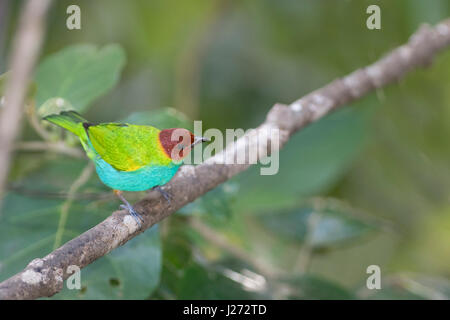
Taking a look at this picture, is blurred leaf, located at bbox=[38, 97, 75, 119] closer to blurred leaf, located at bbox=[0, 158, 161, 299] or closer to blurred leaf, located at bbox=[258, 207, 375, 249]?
blurred leaf, located at bbox=[0, 158, 161, 299]

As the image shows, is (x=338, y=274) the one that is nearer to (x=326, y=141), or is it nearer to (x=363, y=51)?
(x=326, y=141)

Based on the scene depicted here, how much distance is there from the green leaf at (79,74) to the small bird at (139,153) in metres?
0.34

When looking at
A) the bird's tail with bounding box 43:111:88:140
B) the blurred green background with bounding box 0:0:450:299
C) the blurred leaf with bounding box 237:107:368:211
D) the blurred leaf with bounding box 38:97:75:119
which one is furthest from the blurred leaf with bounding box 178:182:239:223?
the blurred leaf with bounding box 237:107:368:211

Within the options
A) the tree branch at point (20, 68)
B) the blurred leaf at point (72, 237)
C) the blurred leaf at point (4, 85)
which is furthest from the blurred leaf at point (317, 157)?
the tree branch at point (20, 68)

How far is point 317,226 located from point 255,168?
1.73 feet

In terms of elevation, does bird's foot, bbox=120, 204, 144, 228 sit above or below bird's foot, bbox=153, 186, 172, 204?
below

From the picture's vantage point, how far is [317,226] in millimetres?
2838

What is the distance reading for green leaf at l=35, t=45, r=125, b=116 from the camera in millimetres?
1992

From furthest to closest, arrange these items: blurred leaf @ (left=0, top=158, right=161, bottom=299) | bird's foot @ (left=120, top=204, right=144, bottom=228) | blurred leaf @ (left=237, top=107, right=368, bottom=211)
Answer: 1. blurred leaf @ (left=237, top=107, right=368, bottom=211)
2. blurred leaf @ (left=0, top=158, right=161, bottom=299)
3. bird's foot @ (left=120, top=204, right=144, bottom=228)

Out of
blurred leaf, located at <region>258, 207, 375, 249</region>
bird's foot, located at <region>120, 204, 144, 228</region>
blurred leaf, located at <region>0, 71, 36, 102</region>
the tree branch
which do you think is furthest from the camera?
blurred leaf, located at <region>258, 207, 375, 249</region>

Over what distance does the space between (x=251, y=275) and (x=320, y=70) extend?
209 centimetres

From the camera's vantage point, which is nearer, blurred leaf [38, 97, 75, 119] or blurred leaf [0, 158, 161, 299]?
blurred leaf [0, 158, 161, 299]

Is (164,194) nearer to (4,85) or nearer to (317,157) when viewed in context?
(4,85)
